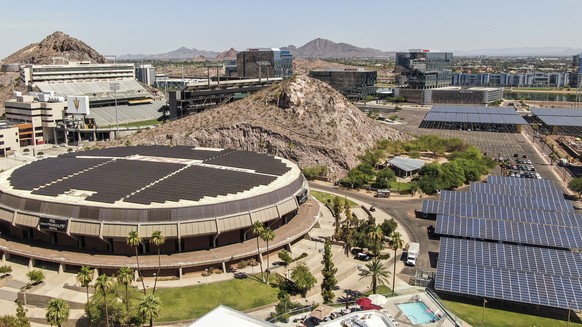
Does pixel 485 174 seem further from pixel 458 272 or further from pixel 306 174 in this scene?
pixel 458 272

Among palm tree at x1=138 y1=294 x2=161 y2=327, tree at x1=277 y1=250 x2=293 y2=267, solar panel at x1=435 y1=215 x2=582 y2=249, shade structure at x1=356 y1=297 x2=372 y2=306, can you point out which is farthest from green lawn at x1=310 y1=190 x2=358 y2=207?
palm tree at x1=138 y1=294 x2=161 y2=327

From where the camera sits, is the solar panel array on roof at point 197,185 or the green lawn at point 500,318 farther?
the solar panel array on roof at point 197,185

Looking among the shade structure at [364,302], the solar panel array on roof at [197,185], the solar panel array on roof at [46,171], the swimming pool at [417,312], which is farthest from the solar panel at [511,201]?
the solar panel array on roof at [46,171]

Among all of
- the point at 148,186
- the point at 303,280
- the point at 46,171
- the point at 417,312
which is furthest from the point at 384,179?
the point at 46,171

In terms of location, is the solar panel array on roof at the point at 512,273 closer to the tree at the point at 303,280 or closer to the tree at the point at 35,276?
the tree at the point at 303,280

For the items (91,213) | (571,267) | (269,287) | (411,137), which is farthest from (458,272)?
(411,137)

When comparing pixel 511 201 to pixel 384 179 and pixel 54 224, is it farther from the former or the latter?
pixel 54 224

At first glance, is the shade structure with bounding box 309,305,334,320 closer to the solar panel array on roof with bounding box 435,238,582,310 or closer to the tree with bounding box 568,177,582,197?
the solar panel array on roof with bounding box 435,238,582,310

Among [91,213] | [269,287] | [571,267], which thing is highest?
[91,213]
